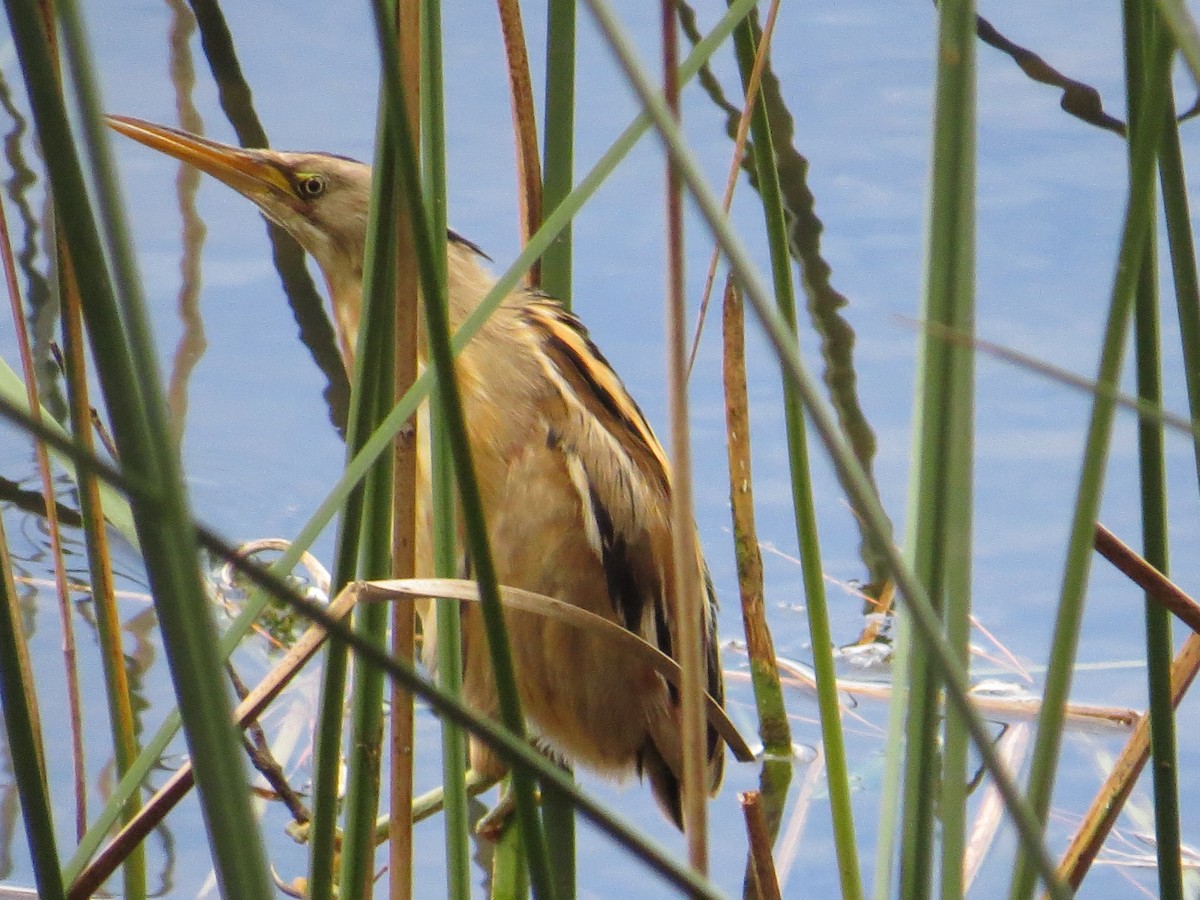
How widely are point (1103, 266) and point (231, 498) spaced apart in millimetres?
1257

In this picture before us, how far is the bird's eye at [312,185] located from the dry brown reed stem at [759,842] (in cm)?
79

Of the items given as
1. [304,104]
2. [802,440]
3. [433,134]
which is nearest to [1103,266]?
[304,104]

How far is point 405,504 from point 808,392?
37 centimetres

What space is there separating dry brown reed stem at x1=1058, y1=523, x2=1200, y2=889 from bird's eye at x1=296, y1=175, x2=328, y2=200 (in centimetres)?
86

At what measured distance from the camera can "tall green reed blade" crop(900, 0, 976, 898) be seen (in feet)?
1.39

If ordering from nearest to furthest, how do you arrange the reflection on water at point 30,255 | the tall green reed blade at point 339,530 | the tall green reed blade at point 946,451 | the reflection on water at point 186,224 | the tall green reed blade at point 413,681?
the tall green reed blade at point 413,681 → the tall green reed blade at point 946,451 → the tall green reed blade at point 339,530 → the reflection on water at point 30,255 → the reflection on water at point 186,224

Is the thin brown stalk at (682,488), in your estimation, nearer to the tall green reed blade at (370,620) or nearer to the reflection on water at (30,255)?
the tall green reed blade at (370,620)

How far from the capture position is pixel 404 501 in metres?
0.72

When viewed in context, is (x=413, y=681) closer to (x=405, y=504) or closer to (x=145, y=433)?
(x=145, y=433)

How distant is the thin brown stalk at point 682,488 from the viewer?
1.36 ft

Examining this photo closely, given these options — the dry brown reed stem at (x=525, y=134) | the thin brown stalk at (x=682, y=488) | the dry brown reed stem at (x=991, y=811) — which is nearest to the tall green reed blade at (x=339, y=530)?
the thin brown stalk at (x=682, y=488)

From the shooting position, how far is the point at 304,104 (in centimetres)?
224

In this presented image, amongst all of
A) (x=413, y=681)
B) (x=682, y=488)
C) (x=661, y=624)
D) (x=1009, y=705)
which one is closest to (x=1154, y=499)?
(x=682, y=488)

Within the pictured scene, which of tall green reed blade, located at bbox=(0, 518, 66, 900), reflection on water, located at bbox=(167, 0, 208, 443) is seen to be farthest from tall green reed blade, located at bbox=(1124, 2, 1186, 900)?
reflection on water, located at bbox=(167, 0, 208, 443)
